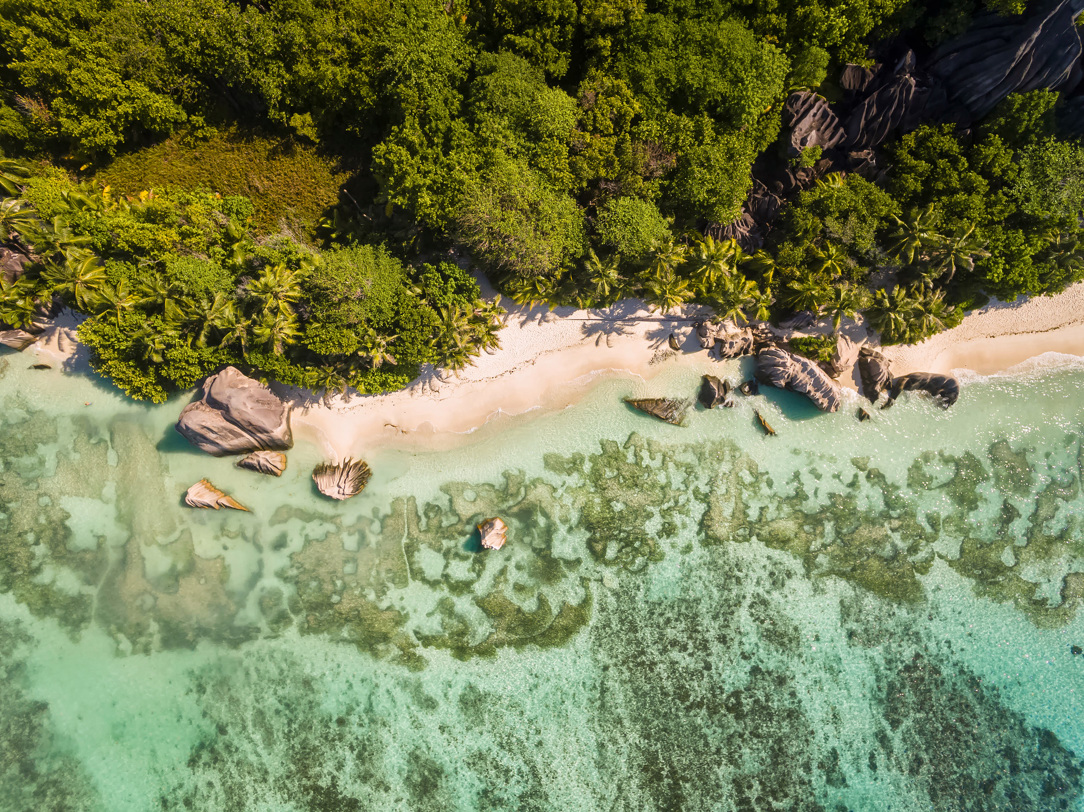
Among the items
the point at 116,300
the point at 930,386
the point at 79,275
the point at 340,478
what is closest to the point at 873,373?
the point at 930,386

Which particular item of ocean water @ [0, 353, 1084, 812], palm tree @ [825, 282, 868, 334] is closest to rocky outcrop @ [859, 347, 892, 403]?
ocean water @ [0, 353, 1084, 812]

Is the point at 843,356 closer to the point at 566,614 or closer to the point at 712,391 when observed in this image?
the point at 712,391

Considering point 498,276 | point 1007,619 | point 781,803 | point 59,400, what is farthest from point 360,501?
point 1007,619

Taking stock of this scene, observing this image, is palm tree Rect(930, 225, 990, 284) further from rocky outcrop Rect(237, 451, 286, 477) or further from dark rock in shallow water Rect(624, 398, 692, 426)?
rocky outcrop Rect(237, 451, 286, 477)

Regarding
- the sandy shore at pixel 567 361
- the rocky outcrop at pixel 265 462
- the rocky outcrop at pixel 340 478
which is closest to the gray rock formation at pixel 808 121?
the sandy shore at pixel 567 361

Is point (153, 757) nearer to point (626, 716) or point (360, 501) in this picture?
point (360, 501)

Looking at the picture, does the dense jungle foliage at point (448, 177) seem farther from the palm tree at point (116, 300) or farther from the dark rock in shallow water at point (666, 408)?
the dark rock in shallow water at point (666, 408)
